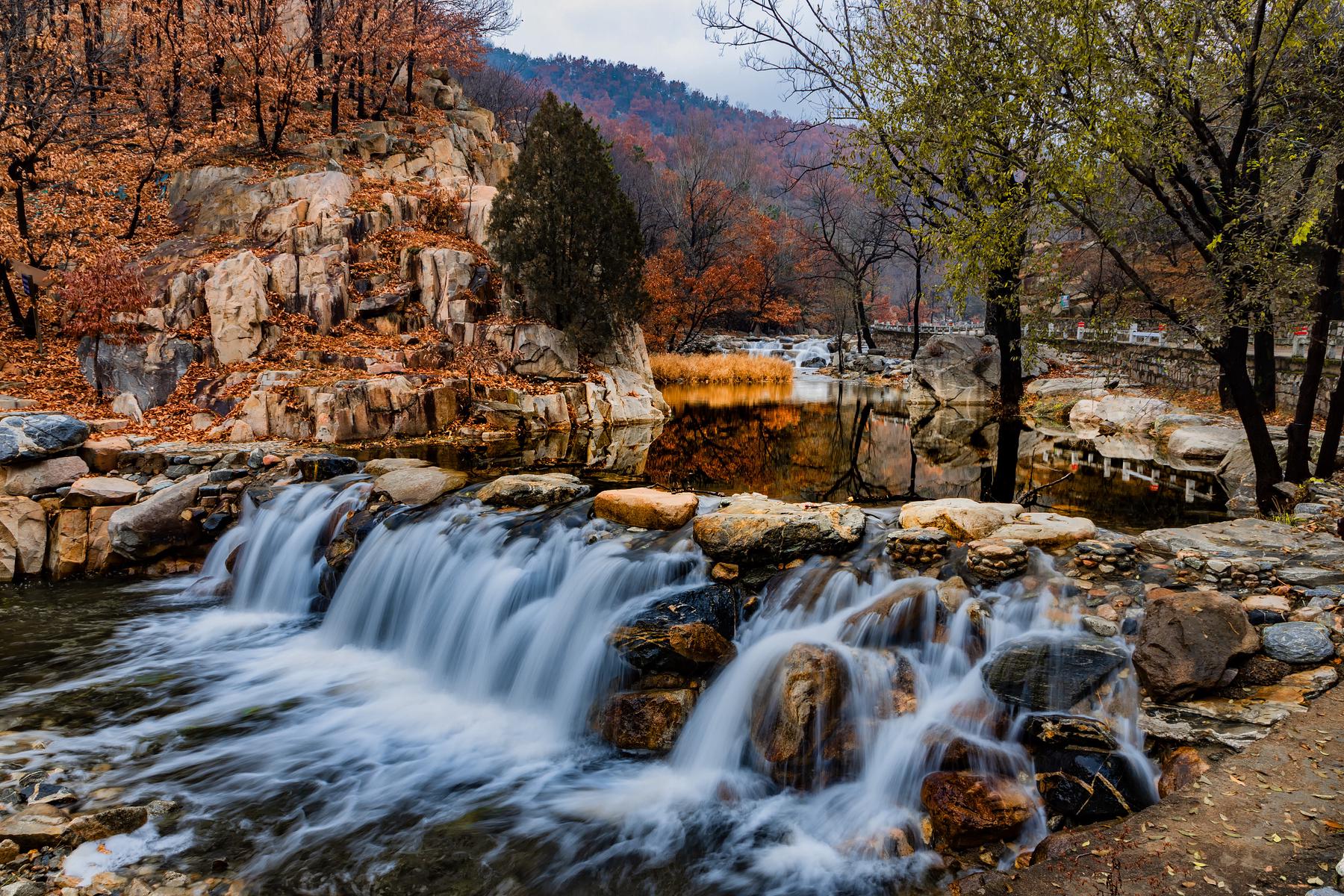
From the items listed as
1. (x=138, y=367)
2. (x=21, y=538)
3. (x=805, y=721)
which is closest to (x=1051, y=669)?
(x=805, y=721)

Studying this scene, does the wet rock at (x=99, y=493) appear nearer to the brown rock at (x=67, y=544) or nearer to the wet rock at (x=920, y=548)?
the brown rock at (x=67, y=544)

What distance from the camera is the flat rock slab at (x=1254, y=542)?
218 inches

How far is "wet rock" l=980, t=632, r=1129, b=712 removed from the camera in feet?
A: 14.8

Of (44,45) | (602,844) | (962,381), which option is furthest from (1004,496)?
(44,45)

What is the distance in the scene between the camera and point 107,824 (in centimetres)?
411

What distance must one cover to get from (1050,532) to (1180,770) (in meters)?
2.55

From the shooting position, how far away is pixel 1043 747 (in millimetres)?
4258

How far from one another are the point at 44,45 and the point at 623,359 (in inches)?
650

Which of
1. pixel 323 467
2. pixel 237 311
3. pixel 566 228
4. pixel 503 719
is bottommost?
pixel 503 719

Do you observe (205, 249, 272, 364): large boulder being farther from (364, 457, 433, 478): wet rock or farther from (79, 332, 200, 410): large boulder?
→ (364, 457, 433, 478): wet rock

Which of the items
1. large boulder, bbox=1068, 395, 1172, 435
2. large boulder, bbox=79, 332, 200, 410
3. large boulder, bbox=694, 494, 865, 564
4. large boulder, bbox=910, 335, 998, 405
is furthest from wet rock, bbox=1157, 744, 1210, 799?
large boulder, bbox=910, 335, 998, 405

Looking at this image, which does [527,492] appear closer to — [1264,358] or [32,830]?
[32,830]

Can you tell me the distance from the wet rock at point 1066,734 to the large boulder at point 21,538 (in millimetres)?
11414

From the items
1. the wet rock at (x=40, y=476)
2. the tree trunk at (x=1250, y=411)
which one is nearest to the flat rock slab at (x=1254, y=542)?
the tree trunk at (x=1250, y=411)
